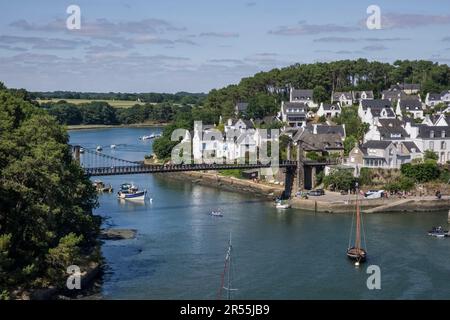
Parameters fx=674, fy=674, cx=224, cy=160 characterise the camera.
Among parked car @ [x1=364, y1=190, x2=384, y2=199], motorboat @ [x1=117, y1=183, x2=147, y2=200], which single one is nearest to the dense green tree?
parked car @ [x1=364, y1=190, x2=384, y2=199]

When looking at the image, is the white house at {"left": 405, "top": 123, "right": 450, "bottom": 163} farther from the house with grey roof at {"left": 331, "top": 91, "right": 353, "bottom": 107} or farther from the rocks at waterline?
the rocks at waterline

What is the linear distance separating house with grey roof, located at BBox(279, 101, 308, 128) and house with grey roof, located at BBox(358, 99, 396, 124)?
4.07 meters

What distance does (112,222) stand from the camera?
25906 millimetres

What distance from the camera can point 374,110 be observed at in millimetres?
41031

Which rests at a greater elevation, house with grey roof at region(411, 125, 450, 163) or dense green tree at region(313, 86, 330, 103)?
dense green tree at region(313, 86, 330, 103)

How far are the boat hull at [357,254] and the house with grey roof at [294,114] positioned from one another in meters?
24.9

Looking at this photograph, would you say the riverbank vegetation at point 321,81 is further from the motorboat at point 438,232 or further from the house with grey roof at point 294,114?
the motorboat at point 438,232

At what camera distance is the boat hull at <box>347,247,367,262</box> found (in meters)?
19.4

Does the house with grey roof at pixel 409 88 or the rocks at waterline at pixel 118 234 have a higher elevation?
the house with grey roof at pixel 409 88

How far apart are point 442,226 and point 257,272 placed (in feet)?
32.2

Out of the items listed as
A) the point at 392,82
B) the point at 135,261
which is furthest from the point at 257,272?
the point at 392,82

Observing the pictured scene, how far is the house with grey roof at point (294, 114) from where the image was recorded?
44.8m

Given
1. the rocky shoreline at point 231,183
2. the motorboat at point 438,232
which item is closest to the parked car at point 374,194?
the rocky shoreline at point 231,183

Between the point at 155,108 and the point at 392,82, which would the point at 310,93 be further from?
the point at 155,108
